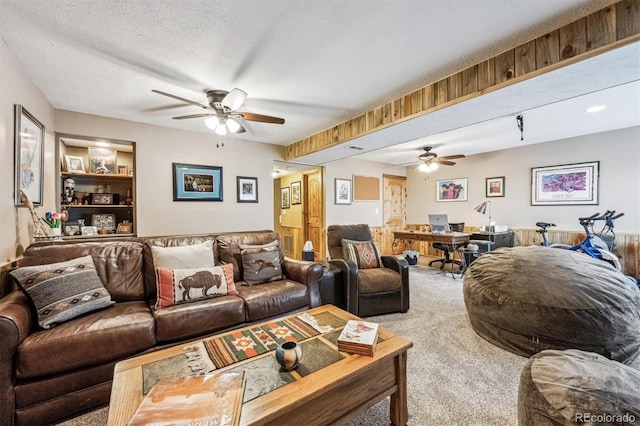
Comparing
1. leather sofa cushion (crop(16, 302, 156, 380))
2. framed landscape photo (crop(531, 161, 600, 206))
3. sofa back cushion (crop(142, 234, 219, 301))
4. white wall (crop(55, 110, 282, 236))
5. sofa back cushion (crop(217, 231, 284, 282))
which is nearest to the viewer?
leather sofa cushion (crop(16, 302, 156, 380))

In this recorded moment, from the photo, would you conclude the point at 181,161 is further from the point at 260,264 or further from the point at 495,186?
the point at 495,186

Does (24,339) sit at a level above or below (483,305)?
above

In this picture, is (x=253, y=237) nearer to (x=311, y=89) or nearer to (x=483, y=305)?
(x=311, y=89)

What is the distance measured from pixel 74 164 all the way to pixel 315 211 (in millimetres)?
4031

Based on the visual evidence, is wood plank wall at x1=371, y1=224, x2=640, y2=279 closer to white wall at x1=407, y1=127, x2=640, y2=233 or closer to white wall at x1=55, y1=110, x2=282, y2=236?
white wall at x1=407, y1=127, x2=640, y2=233

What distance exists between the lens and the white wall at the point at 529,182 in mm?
4227

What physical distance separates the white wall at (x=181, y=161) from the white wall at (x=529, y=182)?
14.1 feet

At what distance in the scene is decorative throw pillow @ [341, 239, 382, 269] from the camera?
3.32 metres

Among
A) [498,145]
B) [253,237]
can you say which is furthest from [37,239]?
[498,145]

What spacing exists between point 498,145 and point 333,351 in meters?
5.53

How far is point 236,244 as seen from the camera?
286 cm

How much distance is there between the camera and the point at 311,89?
8.75 ft

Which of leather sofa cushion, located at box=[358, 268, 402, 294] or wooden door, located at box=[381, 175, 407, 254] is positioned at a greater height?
wooden door, located at box=[381, 175, 407, 254]

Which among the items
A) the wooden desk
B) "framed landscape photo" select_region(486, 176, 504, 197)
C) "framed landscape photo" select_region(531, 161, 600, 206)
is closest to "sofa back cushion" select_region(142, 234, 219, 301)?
the wooden desk
